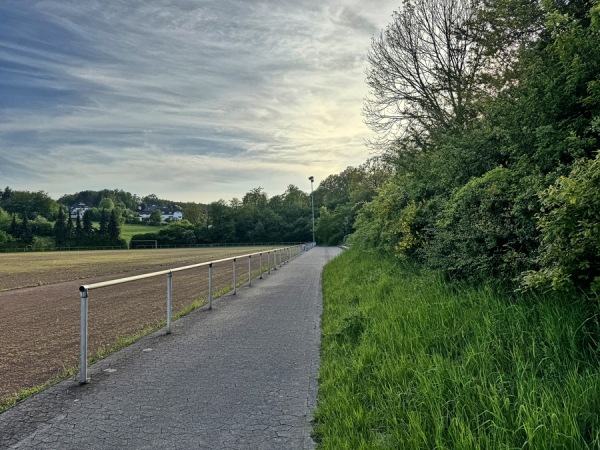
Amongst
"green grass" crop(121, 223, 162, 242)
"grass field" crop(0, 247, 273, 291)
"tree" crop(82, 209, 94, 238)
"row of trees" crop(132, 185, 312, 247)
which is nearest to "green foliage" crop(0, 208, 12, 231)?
"tree" crop(82, 209, 94, 238)

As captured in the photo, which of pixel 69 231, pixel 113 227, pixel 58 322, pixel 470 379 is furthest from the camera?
pixel 113 227

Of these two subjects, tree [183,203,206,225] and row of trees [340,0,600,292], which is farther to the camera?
tree [183,203,206,225]

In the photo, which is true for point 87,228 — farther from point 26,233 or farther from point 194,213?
point 194,213

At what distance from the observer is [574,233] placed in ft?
10.9

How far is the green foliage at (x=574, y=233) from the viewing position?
10.4ft

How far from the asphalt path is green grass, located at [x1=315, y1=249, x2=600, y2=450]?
1.24ft

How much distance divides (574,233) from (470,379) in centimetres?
152

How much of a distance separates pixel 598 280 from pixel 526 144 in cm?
295

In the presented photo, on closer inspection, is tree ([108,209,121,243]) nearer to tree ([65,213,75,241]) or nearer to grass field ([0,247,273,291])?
tree ([65,213,75,241])

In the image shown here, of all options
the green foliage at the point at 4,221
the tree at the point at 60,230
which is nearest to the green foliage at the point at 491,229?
the tree at the point at 60,230

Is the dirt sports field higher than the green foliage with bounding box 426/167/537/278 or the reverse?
the reverse

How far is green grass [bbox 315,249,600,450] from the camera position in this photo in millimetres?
2443

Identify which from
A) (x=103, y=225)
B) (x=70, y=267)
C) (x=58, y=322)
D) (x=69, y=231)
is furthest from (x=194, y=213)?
(x=58, y=322)

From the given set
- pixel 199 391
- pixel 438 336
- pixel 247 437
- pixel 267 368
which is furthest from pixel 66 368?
pixel 438 336
